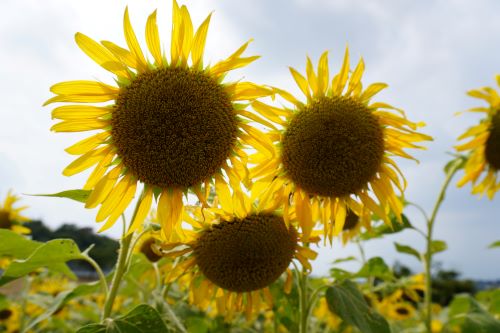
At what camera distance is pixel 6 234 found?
2.02m

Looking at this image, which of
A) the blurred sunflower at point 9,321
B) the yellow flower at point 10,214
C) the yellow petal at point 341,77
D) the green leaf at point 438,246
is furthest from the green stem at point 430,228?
the blurred sunflower at point 9,321

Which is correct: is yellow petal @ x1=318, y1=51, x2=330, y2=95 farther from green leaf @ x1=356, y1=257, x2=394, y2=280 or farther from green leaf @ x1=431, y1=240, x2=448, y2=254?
green leaf @ x1=431, y1=240, x2=448, y2=254

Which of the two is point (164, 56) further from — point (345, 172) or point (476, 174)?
point (476, 174)

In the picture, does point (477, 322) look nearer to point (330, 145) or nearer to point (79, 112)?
point (330, 145)

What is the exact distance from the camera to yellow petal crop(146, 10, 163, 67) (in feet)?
6.06

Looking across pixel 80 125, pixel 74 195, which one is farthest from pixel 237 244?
pixel 80 125

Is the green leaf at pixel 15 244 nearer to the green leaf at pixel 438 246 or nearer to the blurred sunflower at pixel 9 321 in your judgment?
the green leaf at pixel 438 246

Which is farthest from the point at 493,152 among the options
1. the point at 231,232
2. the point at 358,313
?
the point at 231,232

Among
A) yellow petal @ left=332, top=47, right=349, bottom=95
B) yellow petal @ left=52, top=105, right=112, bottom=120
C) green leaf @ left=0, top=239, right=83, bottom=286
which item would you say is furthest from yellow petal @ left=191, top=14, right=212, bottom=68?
green leaf @ left=0, top=239, right=83, bottom=286

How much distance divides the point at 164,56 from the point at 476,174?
2995 millimetres

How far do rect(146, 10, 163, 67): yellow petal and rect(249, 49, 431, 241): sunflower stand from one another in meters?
0.51

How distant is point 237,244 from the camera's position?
2174mm

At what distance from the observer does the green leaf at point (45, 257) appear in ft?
6.34

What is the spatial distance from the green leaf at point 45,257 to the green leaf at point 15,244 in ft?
0.36
